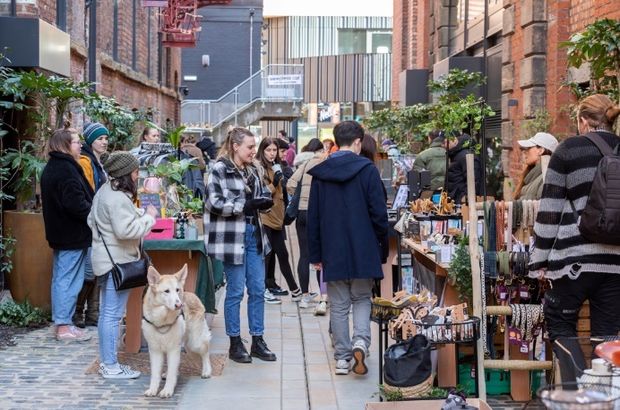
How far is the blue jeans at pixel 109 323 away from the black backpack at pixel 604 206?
3821 mm

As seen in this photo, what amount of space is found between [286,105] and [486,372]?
30100 millimetres

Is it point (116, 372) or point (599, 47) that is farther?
point (116, 372)

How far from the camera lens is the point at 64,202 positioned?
9.52 meters

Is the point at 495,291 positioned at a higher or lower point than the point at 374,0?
lower

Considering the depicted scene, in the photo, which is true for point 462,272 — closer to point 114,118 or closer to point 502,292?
point 502,292

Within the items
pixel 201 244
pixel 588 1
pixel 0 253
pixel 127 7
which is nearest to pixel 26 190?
pixel 0 253

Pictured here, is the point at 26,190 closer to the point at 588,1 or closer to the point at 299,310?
the point at 299,310

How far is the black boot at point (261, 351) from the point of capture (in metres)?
8.98

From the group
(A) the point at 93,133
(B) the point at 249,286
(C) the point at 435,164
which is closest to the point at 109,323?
(B) the point at 249,286

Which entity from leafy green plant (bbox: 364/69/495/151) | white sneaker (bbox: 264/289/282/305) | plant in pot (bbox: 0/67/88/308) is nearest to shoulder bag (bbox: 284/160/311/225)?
white sneaker (bbox: 264/289/282/305)

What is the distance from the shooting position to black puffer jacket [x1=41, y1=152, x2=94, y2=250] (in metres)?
9.52

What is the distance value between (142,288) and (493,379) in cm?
320

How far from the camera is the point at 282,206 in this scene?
40.1ft

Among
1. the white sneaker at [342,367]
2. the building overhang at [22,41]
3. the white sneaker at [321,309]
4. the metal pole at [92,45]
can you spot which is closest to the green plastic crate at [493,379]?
the white sneaker at [342,367]
